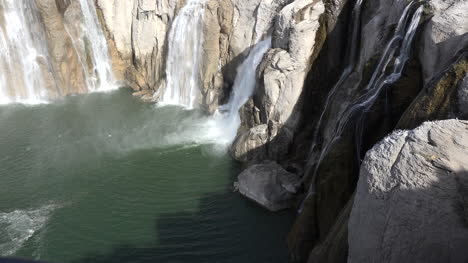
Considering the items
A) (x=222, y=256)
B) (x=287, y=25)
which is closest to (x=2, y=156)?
(x=222, y=256)

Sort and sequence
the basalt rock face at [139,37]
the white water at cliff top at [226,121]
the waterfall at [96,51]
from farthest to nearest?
the waterfall at [96,51] → the basalt rock face at [139,37] → the white water at cliff top at [226,121]

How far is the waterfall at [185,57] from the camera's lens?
2234 centimetres

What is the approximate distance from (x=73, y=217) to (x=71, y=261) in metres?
2.29

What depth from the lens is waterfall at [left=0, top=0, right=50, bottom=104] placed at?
2377 centimetres

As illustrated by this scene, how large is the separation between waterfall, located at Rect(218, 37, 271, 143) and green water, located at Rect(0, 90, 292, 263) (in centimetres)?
102

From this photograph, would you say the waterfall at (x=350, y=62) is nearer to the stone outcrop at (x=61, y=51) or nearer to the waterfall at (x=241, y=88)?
the waterfall at (x=241, y=88)

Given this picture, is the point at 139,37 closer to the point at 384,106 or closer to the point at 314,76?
the point at 314,76

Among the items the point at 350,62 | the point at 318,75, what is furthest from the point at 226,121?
the point at 350,62

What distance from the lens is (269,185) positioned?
48.8ft

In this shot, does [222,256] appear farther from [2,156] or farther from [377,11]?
[2,156]

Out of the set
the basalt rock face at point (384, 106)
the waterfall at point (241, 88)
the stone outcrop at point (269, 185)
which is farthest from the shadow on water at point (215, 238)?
the waterfall at point (241, 88)

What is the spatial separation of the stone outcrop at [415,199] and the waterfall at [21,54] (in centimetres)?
2207

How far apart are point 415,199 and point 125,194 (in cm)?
1168

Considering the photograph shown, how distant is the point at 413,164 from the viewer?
21.4ft
